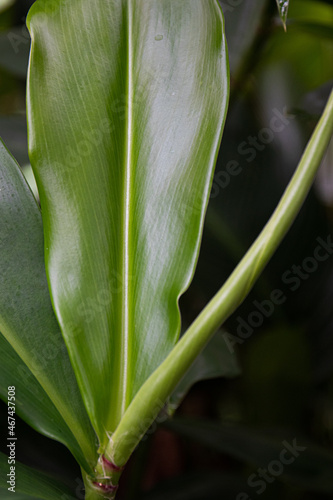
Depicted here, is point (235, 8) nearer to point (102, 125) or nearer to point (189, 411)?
point (102, 125)

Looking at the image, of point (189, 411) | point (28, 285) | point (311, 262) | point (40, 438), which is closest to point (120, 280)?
point (28, 285)

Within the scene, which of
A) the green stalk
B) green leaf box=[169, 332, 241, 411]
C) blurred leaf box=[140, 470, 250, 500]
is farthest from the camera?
blurred leaf box=[140, 470, 250, 500]

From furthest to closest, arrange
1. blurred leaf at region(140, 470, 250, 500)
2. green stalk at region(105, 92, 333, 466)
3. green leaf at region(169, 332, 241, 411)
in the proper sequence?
blurred leaf at region(140, 470, 250, 500), green leaf at region(169, 332, 241, 411), green stalk at region(105, 92, 333, 466)

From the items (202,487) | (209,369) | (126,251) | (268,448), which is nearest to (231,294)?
(126,251)

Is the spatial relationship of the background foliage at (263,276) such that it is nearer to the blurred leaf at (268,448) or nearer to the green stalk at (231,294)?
the blurred leaf at (268,448)

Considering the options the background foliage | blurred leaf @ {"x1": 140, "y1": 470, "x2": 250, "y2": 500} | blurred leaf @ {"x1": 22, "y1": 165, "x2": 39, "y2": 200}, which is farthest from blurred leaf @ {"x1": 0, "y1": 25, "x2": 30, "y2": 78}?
blurred leaf @ {"x1": 140, "y1": 470, "x2": 250, "y2": 500}

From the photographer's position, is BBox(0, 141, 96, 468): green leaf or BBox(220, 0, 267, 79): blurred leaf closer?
BBox(0, 141, 96, 468): green leaf

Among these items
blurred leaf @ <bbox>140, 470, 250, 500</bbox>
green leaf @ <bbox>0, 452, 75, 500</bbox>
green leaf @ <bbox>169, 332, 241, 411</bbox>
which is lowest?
blurred leaf @ <bbox>140, 470, 250, 500</bbox>

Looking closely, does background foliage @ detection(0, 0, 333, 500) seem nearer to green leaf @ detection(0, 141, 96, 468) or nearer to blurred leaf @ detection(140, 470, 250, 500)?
blurred leaf @ detection(140, 470, 250, 500)
